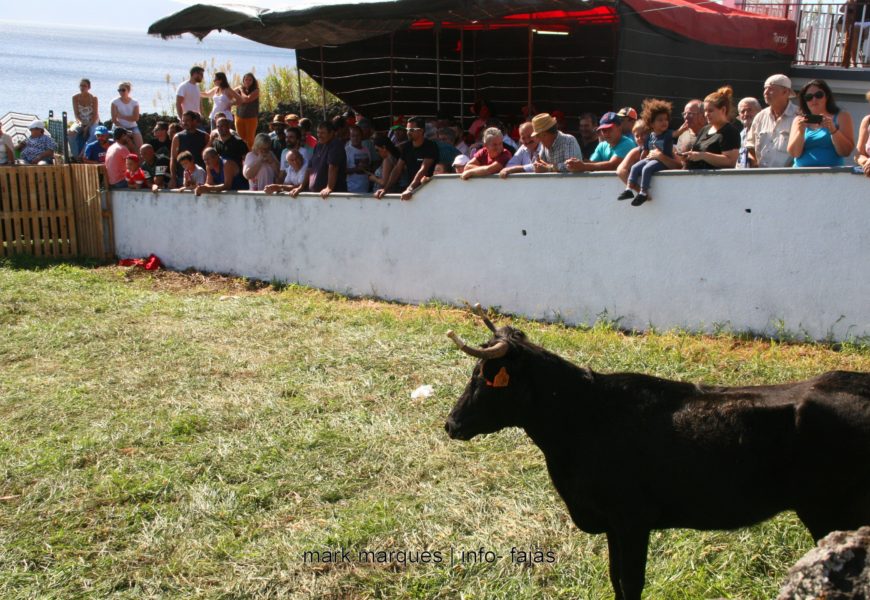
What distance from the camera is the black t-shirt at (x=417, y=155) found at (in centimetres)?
1155

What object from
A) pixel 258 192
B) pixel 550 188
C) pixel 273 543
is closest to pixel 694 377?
pixel 550 188

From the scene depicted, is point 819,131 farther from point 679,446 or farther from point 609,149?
point 679,446

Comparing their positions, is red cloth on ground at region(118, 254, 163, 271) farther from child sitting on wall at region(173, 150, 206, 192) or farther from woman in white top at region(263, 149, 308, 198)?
woman in white top at region(263, 149, 308, 198)

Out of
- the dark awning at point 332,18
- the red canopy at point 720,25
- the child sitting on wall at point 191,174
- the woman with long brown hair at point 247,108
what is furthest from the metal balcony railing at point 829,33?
the child sitting on wall at point 191,174

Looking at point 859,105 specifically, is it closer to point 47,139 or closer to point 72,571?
point 72,571

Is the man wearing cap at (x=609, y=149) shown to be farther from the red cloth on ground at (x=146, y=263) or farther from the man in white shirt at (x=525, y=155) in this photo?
the red cloth on ground at (x=146, y=263)

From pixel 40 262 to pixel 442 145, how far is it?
7.51 m

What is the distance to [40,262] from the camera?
49.5 feet

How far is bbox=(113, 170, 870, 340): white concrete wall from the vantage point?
794 cm

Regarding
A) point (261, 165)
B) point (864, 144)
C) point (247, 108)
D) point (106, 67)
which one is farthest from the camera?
point (106, 67)

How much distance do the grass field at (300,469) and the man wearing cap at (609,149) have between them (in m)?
1.74

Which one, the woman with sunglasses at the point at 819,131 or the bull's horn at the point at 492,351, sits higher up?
the woman with sunglasses at the point at 819,131

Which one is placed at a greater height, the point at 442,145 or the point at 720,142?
the point at 720,142

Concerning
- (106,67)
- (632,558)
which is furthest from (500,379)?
(106,67)
